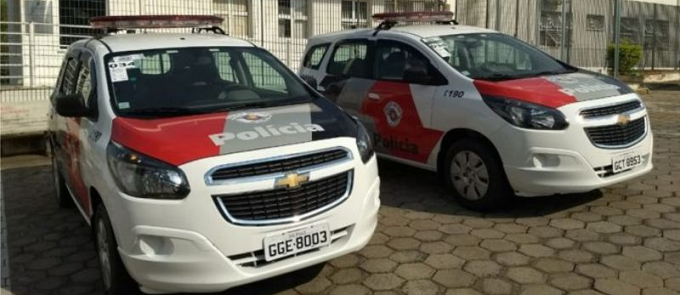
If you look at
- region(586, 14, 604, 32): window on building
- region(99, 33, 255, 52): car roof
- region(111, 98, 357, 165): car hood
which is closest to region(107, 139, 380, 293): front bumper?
region(111, 98, 357, 165): car hood

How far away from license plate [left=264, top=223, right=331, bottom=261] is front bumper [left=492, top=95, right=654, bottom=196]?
2.01 metres

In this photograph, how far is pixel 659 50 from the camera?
795 inches

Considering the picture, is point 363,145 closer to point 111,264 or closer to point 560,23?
point 111,264

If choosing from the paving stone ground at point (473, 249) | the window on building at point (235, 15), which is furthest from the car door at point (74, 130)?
the window on building at point (235, 15)

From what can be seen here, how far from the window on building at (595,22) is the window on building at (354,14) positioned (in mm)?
6086

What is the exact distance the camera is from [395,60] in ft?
20.0

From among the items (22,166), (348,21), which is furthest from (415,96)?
(348,21)

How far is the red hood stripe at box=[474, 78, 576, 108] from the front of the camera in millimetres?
4820

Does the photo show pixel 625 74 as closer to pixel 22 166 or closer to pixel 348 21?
pixel 348 21

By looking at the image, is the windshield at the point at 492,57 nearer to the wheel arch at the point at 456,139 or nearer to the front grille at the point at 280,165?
the wheel arch at the point at 456,139

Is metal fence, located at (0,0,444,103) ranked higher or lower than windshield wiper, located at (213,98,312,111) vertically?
higher

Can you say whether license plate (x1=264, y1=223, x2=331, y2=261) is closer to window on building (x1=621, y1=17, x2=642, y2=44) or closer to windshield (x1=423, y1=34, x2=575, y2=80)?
windshield (x1=423, y1=34, x2=575, y2=80)

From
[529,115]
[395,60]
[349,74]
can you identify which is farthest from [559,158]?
[349,74]

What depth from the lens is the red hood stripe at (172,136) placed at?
3277 millimetres
